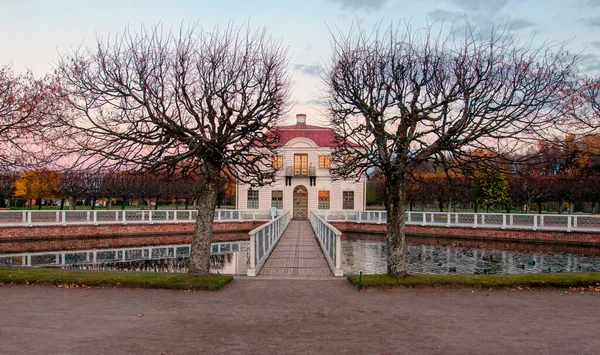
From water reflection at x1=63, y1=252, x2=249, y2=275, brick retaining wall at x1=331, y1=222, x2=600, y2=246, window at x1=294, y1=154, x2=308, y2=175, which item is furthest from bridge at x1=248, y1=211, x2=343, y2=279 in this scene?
window at x1=294, y1=154, x2=308, y2=175

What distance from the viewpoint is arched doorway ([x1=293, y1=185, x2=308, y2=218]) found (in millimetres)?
42531

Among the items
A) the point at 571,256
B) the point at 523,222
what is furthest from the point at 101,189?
the point at 571,256

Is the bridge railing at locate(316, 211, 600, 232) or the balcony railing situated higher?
the balcony railing

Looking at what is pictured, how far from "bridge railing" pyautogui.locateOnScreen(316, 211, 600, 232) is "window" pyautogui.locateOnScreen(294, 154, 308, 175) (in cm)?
677

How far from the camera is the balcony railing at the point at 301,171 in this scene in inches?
1633

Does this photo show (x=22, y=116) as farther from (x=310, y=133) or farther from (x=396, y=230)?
(x=310, y=133)

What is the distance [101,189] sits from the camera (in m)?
49.7

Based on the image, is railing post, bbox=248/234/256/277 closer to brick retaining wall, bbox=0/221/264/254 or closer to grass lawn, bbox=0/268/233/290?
grass lawn, bbox=0/268/233/290

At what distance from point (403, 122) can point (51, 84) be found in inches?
474

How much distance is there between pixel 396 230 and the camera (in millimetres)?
11742

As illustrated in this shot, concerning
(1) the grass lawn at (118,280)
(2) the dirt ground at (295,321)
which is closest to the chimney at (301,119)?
(1) the grass lawn at (118,280)

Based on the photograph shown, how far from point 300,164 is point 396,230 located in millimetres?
30530

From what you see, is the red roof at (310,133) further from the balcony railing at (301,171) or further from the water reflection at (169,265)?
the water reflection at (169,265)

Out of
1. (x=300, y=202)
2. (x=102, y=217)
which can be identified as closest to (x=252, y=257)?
(x=102, y=217)
